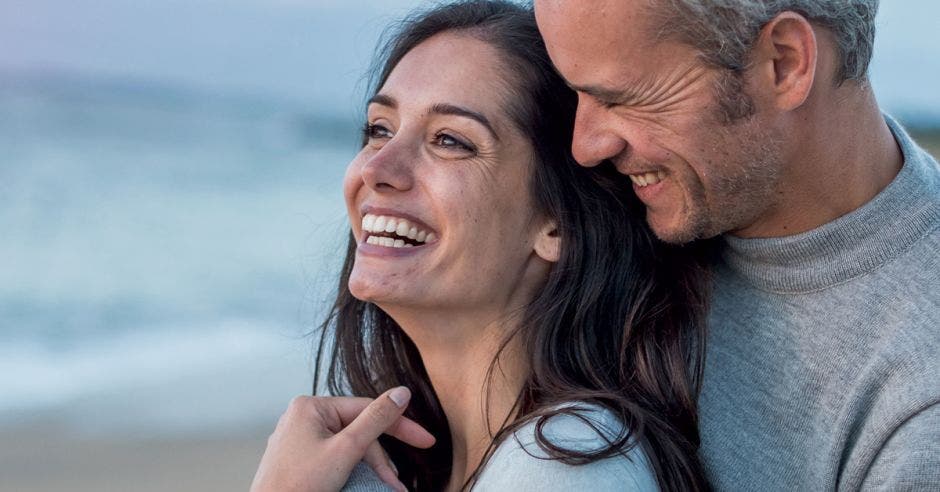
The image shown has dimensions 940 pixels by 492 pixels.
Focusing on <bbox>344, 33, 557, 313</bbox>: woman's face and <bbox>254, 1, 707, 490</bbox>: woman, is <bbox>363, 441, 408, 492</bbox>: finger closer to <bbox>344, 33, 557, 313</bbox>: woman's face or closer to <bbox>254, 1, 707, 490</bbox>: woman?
<bbox>254, 1, 707, 490</bbox>: woman

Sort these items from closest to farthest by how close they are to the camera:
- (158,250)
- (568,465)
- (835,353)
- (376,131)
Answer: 1. (568,465)
2. (835,353)
3. (376,131)
4. (158,250)

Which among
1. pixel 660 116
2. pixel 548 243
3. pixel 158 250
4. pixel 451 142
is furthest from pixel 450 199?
pixel 158 250

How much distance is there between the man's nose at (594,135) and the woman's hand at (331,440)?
63cm

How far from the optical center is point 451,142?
2816 mm

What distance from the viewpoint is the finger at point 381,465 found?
279 centimetres

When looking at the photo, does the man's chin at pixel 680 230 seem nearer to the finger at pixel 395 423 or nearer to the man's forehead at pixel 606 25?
the man's forehead at pixel 606 25

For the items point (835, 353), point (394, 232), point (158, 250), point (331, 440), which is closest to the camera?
point (835, 353)

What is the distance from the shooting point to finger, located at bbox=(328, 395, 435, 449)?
284 centimetres

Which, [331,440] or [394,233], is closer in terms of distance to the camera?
[331,440]

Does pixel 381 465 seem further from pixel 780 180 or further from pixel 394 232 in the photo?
pixel 780 180

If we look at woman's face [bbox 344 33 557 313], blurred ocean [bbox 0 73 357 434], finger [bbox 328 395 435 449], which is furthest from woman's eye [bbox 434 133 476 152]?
blurred ocean [bbox 0 73 357 434]

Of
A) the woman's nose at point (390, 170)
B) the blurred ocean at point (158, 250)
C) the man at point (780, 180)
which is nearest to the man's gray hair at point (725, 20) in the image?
the man at point (780, 180)

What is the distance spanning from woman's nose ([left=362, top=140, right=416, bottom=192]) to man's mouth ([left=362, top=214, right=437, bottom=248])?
0.07 metres

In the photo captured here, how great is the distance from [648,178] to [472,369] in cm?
58
